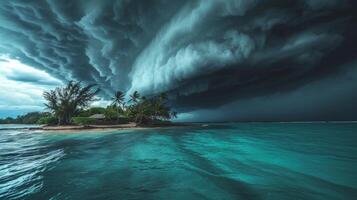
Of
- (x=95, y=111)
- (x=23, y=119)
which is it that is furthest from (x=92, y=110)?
(x=23, y=119)

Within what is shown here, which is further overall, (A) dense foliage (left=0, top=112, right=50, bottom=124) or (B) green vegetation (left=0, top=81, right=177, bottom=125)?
(A) dense foliage (left=0, top=112, right=50, bottom=124)

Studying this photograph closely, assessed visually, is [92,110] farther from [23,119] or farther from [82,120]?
[23,119]

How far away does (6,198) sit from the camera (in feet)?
22.2

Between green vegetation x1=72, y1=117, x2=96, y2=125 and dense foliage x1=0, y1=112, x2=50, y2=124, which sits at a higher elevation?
dense foliage x1=0, y1=112, x2=50, y2=124

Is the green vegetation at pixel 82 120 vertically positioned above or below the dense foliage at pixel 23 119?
below

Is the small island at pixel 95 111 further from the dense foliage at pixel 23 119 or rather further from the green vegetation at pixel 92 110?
the dense foliage at pixel 23 119

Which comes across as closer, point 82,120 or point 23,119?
point 82,120

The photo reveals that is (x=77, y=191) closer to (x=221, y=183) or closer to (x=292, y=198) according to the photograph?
(x=221, y=183)

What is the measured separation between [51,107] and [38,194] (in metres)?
58.9

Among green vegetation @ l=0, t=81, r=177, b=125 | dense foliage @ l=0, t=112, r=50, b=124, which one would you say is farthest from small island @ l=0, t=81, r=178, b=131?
dense foliage @ l=0, t=112, r=50, b=124

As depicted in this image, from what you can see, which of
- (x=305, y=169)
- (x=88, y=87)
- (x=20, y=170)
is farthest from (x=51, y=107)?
(x=305, y=169)

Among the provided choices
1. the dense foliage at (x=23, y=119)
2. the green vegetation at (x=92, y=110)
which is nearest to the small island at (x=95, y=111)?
the green vegetation at (x=92, y=110)

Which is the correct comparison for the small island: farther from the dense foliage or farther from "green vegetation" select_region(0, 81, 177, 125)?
the dense foliage

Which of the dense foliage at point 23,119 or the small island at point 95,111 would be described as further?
the dense foliage at point 23,119
